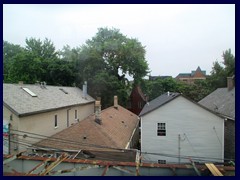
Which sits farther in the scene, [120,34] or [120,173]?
[120,34]

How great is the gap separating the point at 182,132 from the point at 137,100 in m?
17.6

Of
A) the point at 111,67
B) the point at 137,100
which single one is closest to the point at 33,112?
the point at 111,67

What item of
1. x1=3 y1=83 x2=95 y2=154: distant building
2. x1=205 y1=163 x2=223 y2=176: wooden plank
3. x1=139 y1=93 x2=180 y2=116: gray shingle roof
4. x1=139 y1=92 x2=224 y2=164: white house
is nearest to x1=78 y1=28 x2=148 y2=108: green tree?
x1=3 y1=83 x2=95 y2=154: distant building

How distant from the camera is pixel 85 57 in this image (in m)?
28.3

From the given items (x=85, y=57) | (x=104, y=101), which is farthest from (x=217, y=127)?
(x=85, y=57)

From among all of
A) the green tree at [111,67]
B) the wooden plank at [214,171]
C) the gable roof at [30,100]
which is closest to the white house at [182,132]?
the gable roof at [30,100]

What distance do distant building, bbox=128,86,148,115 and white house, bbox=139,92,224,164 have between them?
1582 centimetres

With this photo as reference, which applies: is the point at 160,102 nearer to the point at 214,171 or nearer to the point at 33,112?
the point at 33,112

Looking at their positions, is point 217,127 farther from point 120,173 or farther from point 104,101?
point 104,101

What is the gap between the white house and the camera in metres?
13.6

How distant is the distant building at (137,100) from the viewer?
3048 centimetres

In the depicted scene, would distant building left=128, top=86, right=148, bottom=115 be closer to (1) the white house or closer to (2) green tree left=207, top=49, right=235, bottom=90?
(2) green tree left=207, top=49, right=235, bottom=90

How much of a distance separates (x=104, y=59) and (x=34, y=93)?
14253 millimetres

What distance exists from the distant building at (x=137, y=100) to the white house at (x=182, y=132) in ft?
51.9
